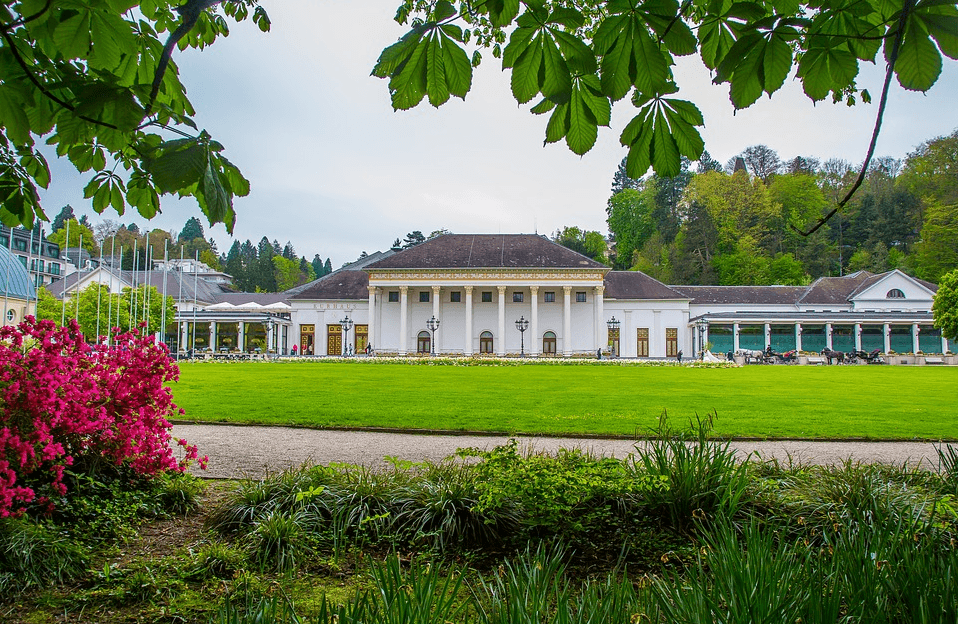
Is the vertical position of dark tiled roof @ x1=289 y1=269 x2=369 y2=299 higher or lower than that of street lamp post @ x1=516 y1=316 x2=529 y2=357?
higher

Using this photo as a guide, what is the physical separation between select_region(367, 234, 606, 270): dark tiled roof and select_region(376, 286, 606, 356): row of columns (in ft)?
6.86

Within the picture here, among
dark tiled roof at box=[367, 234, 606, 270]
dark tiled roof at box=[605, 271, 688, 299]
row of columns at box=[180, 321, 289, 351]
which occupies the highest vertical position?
dark tiled roof at box=[367, 234, 606, 270]

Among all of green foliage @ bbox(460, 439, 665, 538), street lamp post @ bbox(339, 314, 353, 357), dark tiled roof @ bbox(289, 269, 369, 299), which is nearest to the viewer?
green foliage @ bbox(460, 439, 665, 538)

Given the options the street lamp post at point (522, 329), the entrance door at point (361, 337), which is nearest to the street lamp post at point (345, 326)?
the entrance door at point (361, 337)

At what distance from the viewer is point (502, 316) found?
54.2 metres

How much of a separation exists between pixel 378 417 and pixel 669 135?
9.91m

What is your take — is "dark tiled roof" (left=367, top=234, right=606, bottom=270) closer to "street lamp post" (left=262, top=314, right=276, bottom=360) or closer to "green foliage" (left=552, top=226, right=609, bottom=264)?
"street lamp post" (left=262, top=314, right=276, bottom=360)

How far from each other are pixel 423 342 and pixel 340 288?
31.9ft

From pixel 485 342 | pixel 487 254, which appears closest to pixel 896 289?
pixel 487 254

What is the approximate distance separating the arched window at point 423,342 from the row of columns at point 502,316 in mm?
1595

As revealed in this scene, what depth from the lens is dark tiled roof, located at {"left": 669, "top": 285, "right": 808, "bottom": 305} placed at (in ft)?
192

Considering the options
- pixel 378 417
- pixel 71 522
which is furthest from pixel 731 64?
pixel 378 417

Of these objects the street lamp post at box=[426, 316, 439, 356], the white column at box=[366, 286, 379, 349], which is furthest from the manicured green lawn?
the white column at box=[366, 286, 379, 349]

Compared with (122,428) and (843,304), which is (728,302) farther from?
(122,428)
